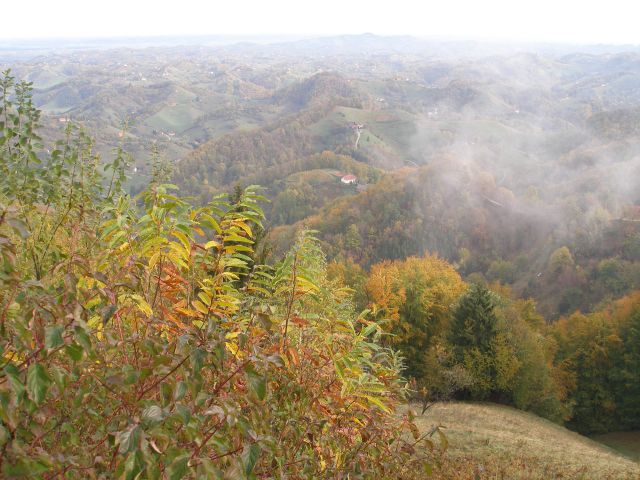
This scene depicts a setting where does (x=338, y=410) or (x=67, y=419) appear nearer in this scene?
(x=67, y=419)

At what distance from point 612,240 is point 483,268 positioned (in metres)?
23.1

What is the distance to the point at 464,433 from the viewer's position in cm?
1271

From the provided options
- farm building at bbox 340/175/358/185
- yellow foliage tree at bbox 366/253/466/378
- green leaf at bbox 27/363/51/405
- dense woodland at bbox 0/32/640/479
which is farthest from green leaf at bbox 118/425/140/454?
farm building at bbox 340/175/358/185

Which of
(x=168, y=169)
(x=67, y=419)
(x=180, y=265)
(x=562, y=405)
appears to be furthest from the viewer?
(x=562, y=405)

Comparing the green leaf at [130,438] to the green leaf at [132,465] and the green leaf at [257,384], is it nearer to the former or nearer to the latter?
the green leaf at [132,465]

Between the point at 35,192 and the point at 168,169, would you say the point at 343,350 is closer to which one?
the point at 168,169

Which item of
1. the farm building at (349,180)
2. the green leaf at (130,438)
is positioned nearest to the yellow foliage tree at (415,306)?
the green leaf at (130,438)

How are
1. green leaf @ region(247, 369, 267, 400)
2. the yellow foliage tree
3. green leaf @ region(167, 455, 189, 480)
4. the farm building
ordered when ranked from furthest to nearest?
the farm building → the yellow foliage tree → green leaf @ region(247, 369, 267, 400) → green leaf @ region(167, 455, 189, 480)

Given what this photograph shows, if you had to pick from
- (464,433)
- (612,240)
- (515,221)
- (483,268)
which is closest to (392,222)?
(483,268)

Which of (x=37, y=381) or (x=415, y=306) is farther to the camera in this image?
(x=415, y=306)

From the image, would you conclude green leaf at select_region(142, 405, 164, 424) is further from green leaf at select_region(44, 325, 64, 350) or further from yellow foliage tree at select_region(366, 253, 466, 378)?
yellow foliage tree at select_region(366, 253, 466, 378)

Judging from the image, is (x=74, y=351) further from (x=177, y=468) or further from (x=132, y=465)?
(x=177, y=468)

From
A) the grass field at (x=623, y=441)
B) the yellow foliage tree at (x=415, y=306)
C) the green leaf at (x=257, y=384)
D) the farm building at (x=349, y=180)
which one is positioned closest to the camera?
the green leaf at (x=257, y=384)

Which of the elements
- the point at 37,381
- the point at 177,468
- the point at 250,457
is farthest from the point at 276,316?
the point at 37,381
